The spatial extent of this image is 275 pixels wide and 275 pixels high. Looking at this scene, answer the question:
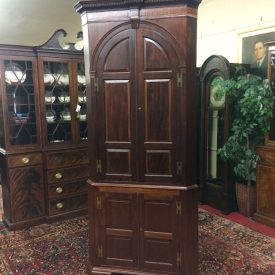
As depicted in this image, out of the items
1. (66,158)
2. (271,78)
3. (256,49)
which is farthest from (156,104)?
(256,49)

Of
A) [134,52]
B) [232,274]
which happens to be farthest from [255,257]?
[134,52]

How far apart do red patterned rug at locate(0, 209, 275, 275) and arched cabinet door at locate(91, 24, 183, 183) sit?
103 centimetres

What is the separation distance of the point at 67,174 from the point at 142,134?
1889 millimetres

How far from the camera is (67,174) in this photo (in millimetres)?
3785

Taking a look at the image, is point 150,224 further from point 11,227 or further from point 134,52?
point 11,227

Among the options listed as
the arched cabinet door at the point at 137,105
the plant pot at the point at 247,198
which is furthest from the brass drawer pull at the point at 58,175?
the plant pot at the point at 247,198

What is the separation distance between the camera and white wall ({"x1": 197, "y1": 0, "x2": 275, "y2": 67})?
356 centimetres

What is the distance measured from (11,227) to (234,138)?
282 cm

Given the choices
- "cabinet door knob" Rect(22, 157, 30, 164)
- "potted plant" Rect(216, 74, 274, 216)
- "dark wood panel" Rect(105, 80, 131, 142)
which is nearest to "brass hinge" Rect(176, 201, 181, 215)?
"dark wood panel" Rect(105, 80, 131, 142)

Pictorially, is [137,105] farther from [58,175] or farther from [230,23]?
[230,23]

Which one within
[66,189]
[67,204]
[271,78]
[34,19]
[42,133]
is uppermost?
[34,19]

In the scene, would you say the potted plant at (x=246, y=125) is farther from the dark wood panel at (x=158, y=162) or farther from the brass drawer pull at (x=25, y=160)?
the brass drawer pull at (x=25, y=160)

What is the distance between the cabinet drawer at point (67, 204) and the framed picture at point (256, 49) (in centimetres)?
275

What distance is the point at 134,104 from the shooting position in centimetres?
220
